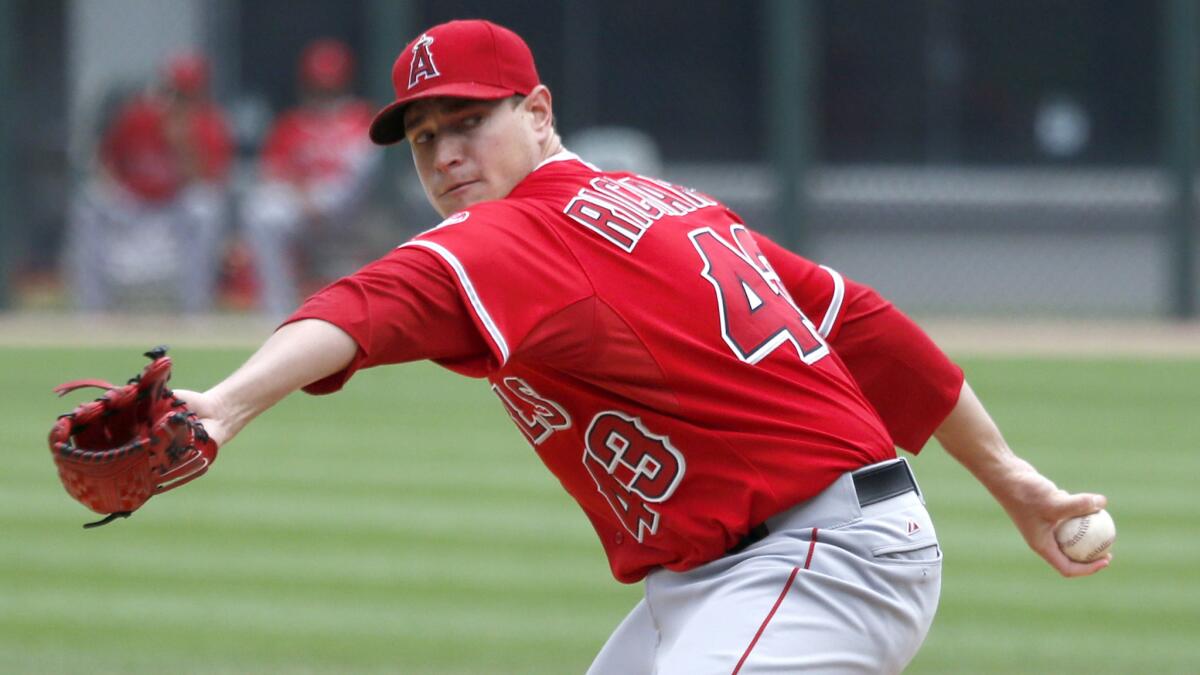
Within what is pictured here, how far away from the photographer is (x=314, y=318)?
2344 millimetres

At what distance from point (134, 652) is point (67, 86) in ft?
38.6

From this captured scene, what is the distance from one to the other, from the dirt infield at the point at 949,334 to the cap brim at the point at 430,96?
9206 millimetres

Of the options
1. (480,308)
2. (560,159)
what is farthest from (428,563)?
(480,308)

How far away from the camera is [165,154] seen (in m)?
13.3

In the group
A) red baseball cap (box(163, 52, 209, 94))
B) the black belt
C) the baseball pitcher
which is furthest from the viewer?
red baseball cap (box(163, 52, 209, 94))

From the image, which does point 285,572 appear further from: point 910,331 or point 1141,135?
point 1141,135

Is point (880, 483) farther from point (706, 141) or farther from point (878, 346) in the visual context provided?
point (706, 141)

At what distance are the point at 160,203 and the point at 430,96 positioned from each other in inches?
433

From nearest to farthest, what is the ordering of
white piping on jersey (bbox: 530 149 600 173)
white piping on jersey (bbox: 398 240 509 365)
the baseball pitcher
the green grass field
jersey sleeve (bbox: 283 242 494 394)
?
1. jersey sleeve (bbox: 283 242 494 394)
2. white piping on jersey (bbox: 398 240 509 365)
3. the baseball pitcher
4. white piping on jersey (bbox: 530 149 600 173)
5. the green grass field

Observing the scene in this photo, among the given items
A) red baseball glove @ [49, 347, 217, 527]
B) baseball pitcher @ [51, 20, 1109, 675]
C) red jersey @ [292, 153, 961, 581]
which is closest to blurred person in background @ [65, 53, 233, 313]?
baseball pitcher @ [51, 20, 1109, 675]

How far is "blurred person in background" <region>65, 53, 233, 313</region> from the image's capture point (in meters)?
13.2

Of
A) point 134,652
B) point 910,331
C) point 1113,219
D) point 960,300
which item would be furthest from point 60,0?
point 910,331

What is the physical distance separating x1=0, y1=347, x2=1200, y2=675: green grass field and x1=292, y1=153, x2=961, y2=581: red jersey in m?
2.41

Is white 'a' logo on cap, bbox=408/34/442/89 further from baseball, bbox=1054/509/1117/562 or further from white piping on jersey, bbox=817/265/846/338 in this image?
baseball, bbox=1054/509/1117/562
